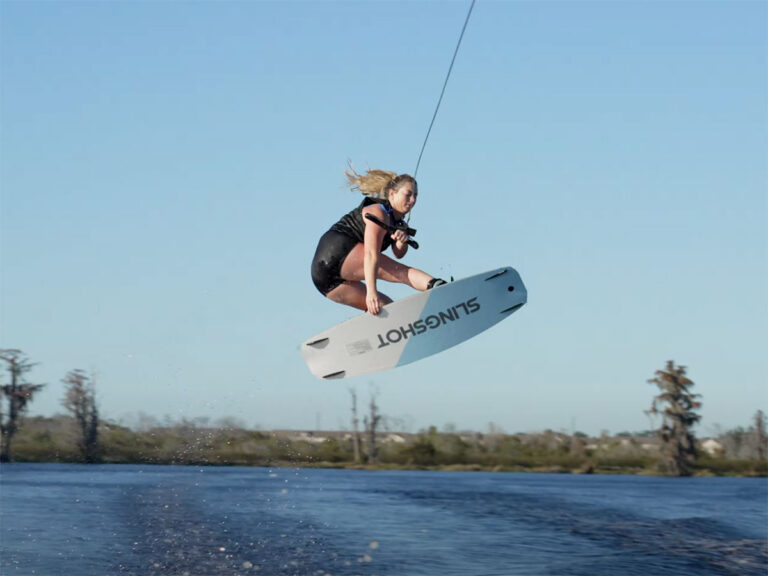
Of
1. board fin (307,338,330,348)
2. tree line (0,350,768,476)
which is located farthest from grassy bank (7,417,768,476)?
board fin (307,338,330,348)

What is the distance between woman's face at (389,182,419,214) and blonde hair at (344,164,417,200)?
0.05 metres

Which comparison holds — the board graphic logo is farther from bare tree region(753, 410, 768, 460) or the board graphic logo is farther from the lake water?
bare tree region(753, 410, 768, 460)

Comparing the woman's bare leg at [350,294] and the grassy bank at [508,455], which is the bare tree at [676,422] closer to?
the grassy bank at [508,455]

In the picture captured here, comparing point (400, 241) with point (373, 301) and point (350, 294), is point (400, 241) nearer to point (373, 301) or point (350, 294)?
point (373, 301)

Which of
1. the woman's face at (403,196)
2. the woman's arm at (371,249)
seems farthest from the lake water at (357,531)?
the woman's face at (403,196)

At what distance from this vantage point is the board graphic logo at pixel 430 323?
422 inches

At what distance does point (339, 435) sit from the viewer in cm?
9988

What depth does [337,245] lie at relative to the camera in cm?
1021

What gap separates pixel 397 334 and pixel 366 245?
1324 mm

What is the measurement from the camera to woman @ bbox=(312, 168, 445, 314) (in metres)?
10.0

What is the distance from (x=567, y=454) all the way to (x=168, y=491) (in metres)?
61.2

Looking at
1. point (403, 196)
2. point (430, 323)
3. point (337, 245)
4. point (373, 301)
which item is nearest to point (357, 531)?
point (430, 323)

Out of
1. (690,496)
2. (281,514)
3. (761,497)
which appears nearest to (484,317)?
(281,514)

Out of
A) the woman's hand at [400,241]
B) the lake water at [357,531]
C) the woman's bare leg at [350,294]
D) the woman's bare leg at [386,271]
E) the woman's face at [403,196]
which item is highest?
the woman's face at [403,196]
